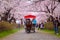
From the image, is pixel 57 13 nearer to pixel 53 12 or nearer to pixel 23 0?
pixel 53 12

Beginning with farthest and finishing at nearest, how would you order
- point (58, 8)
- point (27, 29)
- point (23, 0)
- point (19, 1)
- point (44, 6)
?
point (23, 0), point (19, 1), point (44, 6), point (58, 8), point (27, 29)

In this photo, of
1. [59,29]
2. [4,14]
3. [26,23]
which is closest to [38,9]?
[4,14]

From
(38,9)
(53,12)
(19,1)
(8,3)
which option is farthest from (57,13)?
(19,1)

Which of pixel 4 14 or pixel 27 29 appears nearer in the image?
pixel 27 29

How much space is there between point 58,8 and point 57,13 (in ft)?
4.50

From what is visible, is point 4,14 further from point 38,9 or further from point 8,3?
point 38,9

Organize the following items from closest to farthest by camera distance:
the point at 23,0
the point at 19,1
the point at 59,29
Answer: the point at 59,29
the point at 19,1
the point at 23,0

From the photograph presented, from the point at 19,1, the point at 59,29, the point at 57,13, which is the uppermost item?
the point at 19,1

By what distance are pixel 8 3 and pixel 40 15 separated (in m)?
9.44

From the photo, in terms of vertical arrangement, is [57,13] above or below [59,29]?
above

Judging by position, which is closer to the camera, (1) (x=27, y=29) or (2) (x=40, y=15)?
(1) (x=27, y=29)

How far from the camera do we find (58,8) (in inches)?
1331

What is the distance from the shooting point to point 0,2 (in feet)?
114

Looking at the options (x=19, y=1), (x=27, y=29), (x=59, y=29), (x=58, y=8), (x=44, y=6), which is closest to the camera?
(x=59, y=29)
